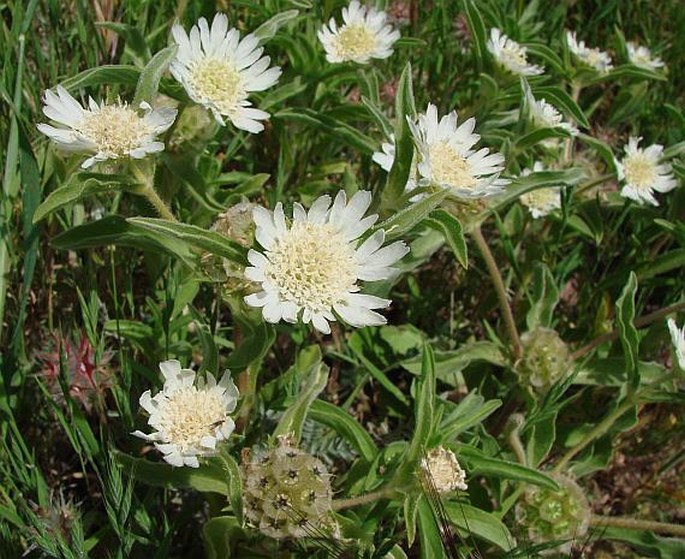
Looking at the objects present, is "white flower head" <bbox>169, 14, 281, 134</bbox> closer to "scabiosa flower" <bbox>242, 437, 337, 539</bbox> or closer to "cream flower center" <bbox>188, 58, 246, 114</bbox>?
"cream flower center" <bbox>188, 58, 246, 114</bbox>

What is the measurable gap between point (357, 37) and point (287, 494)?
1.69 metres

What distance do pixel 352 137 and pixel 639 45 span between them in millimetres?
2132

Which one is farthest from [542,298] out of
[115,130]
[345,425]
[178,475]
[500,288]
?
[115,130]

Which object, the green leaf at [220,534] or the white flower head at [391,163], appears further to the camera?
the white flower head at [391,163]

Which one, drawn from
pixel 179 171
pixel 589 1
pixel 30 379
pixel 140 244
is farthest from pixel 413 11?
pixel 30 379

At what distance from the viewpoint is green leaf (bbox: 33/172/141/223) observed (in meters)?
1.82

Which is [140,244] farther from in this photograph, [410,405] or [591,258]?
[591,258]

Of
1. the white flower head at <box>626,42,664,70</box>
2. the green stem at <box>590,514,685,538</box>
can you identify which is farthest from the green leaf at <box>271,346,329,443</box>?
the white flower head at <box>626,42,664,70</box>

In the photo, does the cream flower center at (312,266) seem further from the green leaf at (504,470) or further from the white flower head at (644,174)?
the white flower head at (644,174)

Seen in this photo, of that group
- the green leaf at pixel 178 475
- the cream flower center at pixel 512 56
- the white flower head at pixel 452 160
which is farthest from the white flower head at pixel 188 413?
the cream flower center at pixel 512 56

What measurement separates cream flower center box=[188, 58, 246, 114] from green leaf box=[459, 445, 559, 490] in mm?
1122

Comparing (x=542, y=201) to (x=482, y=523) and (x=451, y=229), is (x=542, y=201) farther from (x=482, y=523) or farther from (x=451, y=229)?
(x=482, y=523)

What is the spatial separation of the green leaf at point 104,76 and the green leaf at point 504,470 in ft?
4.40

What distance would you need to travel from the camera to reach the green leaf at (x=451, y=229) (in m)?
2.00
